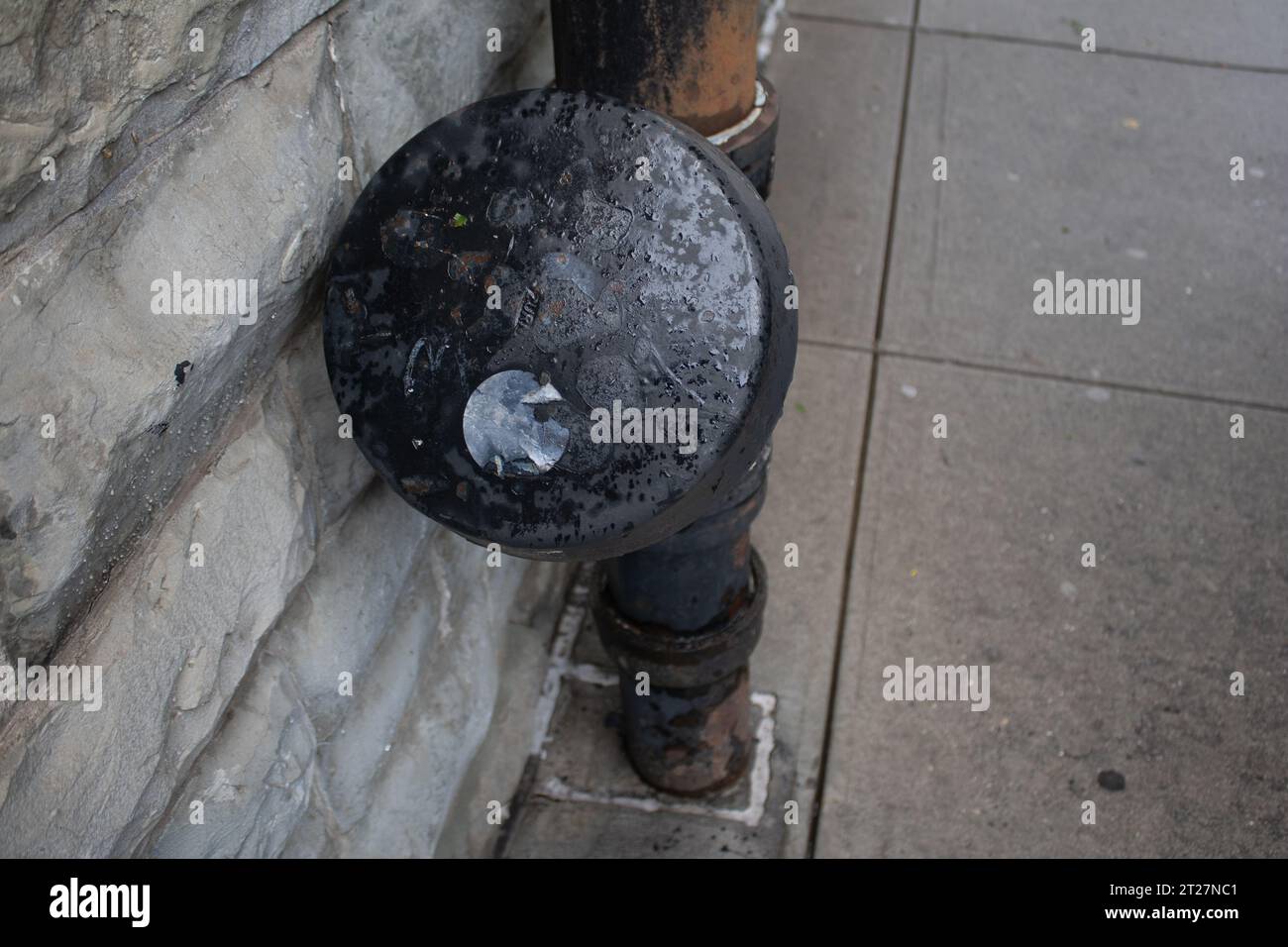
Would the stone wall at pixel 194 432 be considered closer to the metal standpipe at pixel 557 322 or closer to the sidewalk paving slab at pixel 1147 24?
the metal standpipe at pixel 557 322

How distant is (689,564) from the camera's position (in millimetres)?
1976

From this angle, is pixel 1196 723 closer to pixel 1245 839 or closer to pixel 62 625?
pixel 1245 839

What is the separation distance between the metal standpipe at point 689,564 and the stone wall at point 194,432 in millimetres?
302

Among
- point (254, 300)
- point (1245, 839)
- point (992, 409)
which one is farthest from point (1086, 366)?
A: point (254, 300)

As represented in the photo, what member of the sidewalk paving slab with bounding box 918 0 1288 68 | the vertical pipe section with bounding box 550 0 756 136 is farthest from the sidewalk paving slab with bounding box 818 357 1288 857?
the sidewalk paving slab with bounding box 918 0 1288 68

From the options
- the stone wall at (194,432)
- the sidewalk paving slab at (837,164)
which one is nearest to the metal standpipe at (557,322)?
the stone wall at (194,432)

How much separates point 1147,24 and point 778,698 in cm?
384

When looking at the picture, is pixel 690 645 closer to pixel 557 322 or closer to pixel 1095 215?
pixel 557 322

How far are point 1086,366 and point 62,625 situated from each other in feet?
9.99

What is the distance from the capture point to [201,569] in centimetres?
130

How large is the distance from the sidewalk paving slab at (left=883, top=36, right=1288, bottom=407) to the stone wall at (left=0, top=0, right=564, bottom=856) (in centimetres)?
220

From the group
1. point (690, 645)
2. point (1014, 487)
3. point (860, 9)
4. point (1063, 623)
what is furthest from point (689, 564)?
point (860, 9)

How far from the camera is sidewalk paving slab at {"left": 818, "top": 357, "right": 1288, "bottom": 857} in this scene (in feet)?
8.05

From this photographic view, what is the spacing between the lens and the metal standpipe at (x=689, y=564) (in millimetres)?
1638
